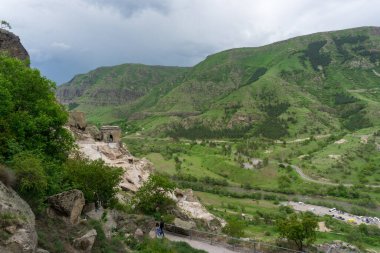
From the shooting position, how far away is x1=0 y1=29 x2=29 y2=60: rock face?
5125 cm

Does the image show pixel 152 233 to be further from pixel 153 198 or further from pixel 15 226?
pixel 15 226

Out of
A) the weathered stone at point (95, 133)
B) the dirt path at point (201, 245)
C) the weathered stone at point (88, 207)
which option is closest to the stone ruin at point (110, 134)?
the weathered stone at point (95, 133)

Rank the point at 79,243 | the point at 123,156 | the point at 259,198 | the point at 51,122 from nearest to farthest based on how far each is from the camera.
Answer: the point at 79,243 < the point at 51,122 < the point at 123,156 < the point at 259,198

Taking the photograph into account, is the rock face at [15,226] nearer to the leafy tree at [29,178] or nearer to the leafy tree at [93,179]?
the leafy tree at [29,178]

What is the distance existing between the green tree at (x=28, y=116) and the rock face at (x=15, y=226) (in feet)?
21.6

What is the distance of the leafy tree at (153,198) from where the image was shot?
44.5 meters

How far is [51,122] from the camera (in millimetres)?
30875

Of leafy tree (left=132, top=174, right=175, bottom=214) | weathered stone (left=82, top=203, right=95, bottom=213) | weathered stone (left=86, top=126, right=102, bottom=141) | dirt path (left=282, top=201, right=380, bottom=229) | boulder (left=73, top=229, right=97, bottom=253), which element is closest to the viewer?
boulder (left=73, top=229, right=97, bottom=253)

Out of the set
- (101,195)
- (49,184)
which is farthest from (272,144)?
(49,184)

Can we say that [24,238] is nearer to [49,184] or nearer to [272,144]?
[49,184]

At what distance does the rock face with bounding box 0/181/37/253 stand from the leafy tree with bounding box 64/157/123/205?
12227mm

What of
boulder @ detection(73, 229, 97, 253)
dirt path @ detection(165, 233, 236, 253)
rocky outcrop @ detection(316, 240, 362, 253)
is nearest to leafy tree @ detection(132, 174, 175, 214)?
dirt path @ detection(165, 233, 236, 253)

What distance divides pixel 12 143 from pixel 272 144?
17814cm

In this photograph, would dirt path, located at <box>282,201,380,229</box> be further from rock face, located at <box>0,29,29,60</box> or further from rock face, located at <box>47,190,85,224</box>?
rock face, located at <box>47,190,85,224</box>
